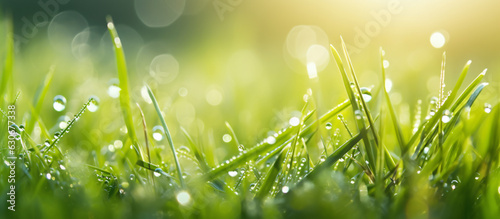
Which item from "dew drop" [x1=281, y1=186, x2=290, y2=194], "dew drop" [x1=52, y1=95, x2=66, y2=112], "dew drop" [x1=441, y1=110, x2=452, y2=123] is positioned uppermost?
"dew drop" [x1=52, y1=95, x2=66, y2=112]

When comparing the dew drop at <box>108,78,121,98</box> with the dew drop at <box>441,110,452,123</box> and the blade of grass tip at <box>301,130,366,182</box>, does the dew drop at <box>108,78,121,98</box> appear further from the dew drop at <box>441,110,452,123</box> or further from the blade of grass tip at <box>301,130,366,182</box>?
the dew drop at <box>441,110,452,123</box>

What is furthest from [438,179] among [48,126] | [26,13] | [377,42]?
[26,13]

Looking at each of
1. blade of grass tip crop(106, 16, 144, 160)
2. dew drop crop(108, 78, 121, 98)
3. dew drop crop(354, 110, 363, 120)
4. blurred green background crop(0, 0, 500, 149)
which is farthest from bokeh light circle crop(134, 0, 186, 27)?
dew drop crop(354, 110, 363, 120)

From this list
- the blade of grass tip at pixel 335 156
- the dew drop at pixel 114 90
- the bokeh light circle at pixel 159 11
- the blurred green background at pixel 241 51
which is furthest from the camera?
the bokeh light circle at pixel 159 11

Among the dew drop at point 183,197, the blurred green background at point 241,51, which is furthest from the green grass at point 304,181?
the blurred green background at point 241,51

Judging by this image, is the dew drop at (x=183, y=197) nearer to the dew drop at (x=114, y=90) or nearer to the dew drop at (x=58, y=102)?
the dew drop at (x=114, y=90)

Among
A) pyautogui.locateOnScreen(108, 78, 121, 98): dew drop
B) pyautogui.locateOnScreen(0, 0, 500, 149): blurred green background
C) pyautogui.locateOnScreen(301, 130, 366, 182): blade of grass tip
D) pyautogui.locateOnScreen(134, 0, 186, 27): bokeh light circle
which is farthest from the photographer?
pyautogui.locateOnScreen(134, 0, 186, 27): bokeh light circle

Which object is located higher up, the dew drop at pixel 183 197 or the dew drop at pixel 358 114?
the dew drop at pixel 358 114

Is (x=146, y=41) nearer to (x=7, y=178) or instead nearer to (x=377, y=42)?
(x=377, y=42)
